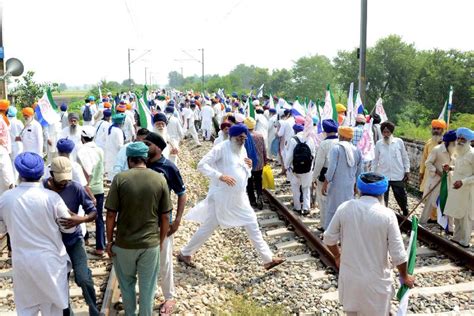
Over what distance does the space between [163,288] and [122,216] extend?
1304 millimetres

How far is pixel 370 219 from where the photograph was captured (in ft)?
12.3

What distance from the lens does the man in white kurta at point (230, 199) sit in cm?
604

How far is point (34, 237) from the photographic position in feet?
12.5

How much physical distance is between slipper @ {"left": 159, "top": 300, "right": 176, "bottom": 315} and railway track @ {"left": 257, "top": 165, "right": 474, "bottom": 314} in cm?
164

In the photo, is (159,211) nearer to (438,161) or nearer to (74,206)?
(74,206)

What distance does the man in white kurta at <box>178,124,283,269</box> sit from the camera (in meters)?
6.04

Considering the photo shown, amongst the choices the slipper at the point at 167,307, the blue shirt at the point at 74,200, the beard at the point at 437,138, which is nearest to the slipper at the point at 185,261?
the slipper at the point at 167,307

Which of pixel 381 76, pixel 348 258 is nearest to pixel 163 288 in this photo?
pixel 348 258

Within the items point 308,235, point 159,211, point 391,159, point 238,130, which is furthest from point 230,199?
point 391,159

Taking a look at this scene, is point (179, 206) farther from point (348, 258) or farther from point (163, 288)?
point (348, 258)

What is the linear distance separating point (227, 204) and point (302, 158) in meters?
3.08

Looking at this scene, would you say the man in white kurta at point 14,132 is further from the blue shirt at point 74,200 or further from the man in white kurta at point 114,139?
the blue shirt at point 74,200

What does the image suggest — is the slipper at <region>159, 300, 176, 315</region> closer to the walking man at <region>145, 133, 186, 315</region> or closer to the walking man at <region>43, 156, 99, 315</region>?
the walking man at <region>145, 133, 186, 315</region>

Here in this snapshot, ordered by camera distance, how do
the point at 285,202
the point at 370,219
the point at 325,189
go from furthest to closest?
the point at 285,202 → the point at 325,189 → the point at 370,219
